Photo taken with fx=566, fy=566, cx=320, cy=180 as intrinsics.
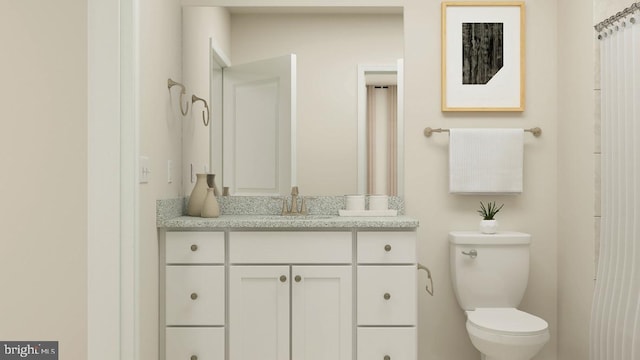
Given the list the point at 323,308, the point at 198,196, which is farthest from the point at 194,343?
the point at 198,196

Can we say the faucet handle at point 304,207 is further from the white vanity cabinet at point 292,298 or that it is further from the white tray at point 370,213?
the white vanity cabinet at point 292,298

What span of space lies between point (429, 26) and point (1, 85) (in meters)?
2.09

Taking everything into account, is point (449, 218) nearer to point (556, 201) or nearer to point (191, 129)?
point (556, 201)

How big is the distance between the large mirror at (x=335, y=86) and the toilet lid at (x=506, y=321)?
Result: 766 mm

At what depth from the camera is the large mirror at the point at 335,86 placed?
3.04 meters

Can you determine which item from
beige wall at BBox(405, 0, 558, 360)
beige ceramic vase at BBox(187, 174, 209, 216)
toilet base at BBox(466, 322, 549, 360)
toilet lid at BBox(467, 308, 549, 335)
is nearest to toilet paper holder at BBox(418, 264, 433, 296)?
beige wall at BBox(405, 0, 558, 360)

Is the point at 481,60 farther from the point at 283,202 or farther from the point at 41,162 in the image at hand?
the point at 41,162

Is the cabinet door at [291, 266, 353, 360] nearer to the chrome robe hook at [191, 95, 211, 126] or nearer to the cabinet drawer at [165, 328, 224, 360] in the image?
the cabinet drawer at [165, 328, 224, 360]

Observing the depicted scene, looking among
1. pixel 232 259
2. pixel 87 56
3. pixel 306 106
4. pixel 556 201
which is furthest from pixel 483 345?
pixel 87 56

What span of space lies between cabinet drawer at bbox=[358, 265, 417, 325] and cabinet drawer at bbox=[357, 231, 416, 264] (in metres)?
0.05

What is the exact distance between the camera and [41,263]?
2.29m

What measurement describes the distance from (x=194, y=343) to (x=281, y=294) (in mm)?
456

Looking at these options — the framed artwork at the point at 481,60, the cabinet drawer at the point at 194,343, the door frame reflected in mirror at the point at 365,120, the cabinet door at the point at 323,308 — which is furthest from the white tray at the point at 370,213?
the cabinet drawer at the point at 194,343

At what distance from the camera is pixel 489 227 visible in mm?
2912
